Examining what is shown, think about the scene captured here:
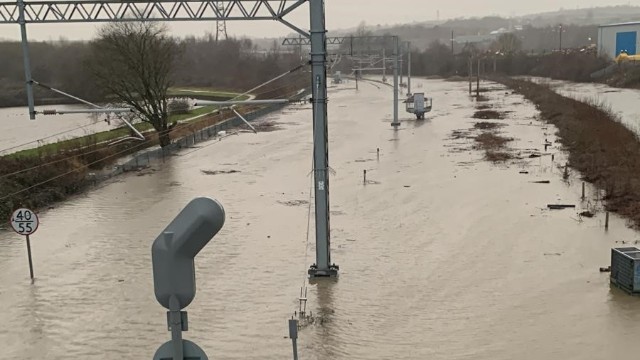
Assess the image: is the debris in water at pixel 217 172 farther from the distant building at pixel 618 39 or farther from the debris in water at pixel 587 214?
the distant building at pixel 618 39

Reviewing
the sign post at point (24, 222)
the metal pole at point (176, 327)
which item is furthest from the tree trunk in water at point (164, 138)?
the metal pole at point (176, 327)

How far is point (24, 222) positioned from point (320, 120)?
7.19 metres

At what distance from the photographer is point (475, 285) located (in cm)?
1421

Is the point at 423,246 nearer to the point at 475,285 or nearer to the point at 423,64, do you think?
the point at 475,285

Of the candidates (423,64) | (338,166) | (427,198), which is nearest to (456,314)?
(427,198)

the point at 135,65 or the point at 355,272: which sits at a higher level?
the point at 135,65

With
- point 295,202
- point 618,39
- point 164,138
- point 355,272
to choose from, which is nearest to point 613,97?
point 618,39

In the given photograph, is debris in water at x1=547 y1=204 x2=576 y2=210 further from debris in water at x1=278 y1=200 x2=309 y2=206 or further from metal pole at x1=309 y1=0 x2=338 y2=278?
metal pole at x1=309 y1=0 x2=338 y2=278

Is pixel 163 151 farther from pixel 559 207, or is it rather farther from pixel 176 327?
pixel 176 327

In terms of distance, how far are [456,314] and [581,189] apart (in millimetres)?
12848

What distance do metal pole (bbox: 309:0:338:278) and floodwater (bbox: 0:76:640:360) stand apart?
1.28 meters

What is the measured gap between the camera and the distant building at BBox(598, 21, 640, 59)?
79312 millimetres

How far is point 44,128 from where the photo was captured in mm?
51219

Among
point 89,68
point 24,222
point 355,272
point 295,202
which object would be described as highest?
point 89,68
